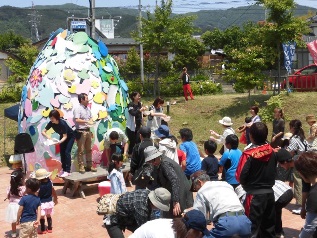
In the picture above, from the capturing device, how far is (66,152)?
11.3 m

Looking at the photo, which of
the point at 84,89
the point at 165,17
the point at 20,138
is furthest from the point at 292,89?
the point at 20,138

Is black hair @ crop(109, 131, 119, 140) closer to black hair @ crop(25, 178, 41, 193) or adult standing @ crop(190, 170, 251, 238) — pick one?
black hair @ crop(25, 178, 41, 193)

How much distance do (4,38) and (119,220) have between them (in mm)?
69855

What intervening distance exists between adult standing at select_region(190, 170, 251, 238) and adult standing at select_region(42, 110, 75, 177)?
575 centimetres

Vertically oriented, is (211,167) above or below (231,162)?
below

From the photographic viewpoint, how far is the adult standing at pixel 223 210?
17.6 ft

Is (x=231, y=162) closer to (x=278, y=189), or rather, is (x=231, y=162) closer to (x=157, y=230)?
(x=278, y=189)

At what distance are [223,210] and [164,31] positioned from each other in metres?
18.3

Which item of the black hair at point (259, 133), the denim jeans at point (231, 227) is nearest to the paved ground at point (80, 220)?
the black hair at point (259, 133)

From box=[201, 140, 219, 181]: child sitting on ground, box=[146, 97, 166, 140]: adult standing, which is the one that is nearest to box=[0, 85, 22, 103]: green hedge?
box=[146, 97, 166, 140]: adult standing

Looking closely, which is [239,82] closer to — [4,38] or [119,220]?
[119,220]

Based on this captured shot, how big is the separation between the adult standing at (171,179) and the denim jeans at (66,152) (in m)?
4.86

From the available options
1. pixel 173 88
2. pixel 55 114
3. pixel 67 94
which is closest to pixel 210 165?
pixel 55 114

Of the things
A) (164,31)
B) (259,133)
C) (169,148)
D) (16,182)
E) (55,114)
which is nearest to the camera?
(259,133)
